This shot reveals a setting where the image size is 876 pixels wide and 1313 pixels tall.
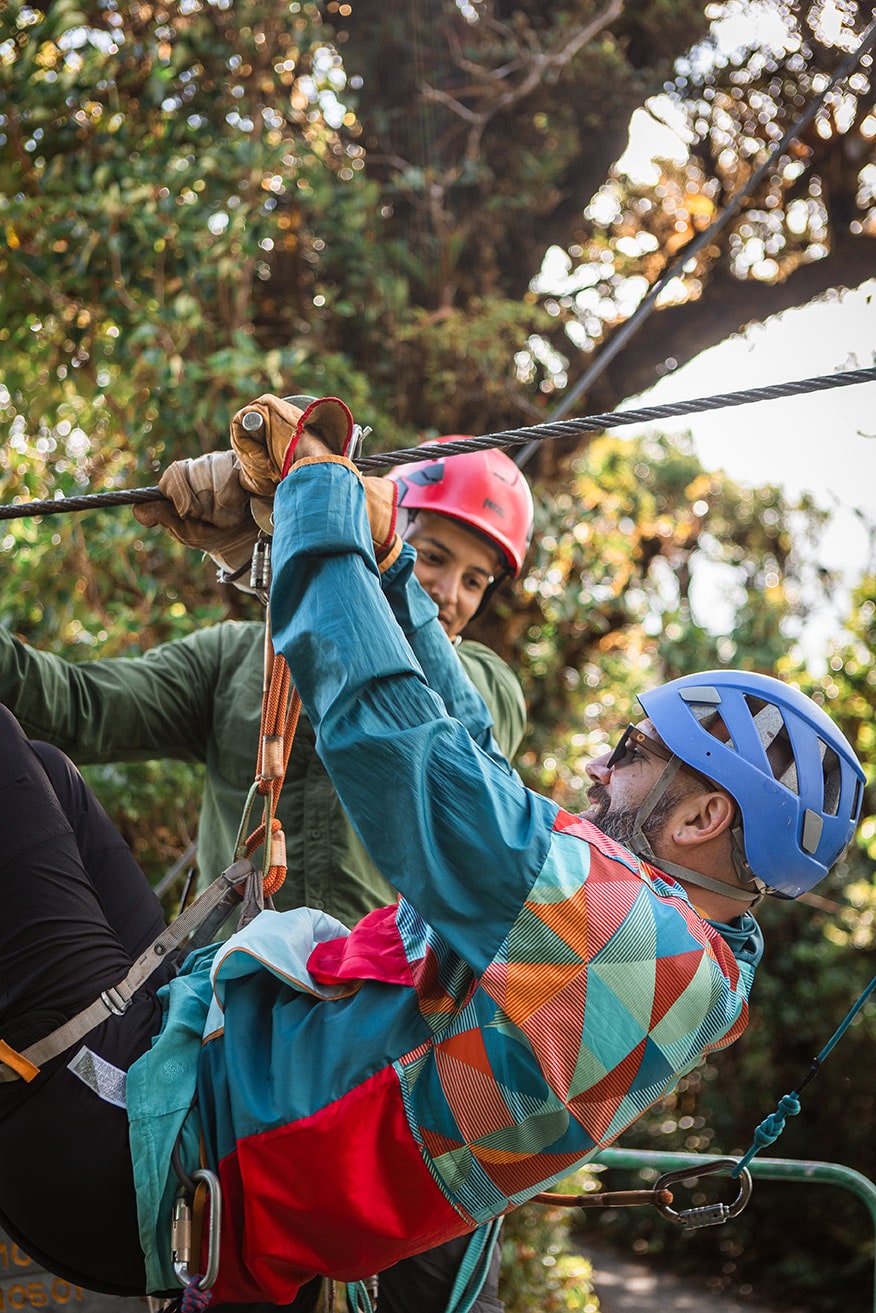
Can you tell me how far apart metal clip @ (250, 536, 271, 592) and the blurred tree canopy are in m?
2.24

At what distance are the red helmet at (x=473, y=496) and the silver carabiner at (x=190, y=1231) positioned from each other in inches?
71.4

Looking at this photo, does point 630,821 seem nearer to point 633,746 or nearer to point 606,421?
point 633,746

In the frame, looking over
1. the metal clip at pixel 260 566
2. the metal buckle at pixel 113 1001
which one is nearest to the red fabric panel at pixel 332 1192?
the metal buckle at pixel 113 1001

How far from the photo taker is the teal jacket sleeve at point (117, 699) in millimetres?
2223

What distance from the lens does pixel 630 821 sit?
168 cm

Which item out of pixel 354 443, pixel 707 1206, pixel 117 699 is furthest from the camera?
pixel 117 699

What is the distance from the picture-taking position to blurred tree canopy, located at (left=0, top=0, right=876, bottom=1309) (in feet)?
13.7

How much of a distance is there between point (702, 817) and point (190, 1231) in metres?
0.86

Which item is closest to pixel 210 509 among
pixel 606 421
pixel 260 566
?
pixel 260 566

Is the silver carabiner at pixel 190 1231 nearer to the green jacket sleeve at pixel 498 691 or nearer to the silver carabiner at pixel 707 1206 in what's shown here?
the silver carabiner at pixel 707 1206

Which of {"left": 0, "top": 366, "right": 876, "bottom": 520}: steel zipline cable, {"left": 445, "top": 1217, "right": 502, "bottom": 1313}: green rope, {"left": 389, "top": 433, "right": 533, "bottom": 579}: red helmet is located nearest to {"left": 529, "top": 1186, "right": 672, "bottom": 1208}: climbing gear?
{"left": 445, "top": 1217, "right": 502, "bottom": 1313}: green rope

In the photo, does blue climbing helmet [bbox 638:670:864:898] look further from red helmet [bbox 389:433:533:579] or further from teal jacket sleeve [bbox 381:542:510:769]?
red helmet [bbox 389:433:533:579]

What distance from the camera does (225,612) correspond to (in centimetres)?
419

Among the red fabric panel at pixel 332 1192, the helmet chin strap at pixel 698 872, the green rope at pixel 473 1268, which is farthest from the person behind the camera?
the green rope at pixel 473 1268
